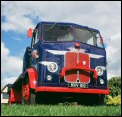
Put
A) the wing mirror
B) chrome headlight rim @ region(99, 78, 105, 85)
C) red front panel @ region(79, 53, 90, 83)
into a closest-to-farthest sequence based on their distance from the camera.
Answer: red front panel @ region(79, 53, 90, 83), chrome headlight rim @ region(99, 78, 105, 85), the wing mirror

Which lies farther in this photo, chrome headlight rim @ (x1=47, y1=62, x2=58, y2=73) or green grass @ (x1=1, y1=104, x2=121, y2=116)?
chrome headlight rim @ (x1=47, y1=62, x2=58, y2=73)

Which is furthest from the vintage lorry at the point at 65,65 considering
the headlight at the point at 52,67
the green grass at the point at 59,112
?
the green grass at the point at 59,112

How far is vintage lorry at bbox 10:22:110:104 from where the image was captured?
8875 millimetres

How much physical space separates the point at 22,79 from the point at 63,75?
2.06 metres

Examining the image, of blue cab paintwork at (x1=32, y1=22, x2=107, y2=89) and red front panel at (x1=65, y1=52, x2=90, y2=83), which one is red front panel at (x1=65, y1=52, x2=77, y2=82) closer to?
red front panel at (x1=65, y1=52, x2=90, y2=83)

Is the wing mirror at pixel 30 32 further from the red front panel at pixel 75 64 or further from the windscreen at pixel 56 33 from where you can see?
the red front panel at pixel 75 64

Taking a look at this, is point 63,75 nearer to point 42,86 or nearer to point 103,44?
point 42,86

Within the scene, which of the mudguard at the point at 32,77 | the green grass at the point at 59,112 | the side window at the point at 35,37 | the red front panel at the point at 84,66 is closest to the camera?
the green grass at the point at 59,112

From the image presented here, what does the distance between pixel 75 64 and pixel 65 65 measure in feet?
0.96

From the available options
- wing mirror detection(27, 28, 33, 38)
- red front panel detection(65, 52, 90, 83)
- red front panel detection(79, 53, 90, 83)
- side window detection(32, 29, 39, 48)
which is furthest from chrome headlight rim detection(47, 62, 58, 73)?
wing mirror detection(27, 28, 33, 38)

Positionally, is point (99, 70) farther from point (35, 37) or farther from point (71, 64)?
point (35, 37)

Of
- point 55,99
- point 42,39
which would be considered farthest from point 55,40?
point 55,99

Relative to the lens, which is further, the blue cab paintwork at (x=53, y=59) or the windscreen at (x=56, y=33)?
the windscreen at (x=56, y=33)

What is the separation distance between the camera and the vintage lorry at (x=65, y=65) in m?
8.88
